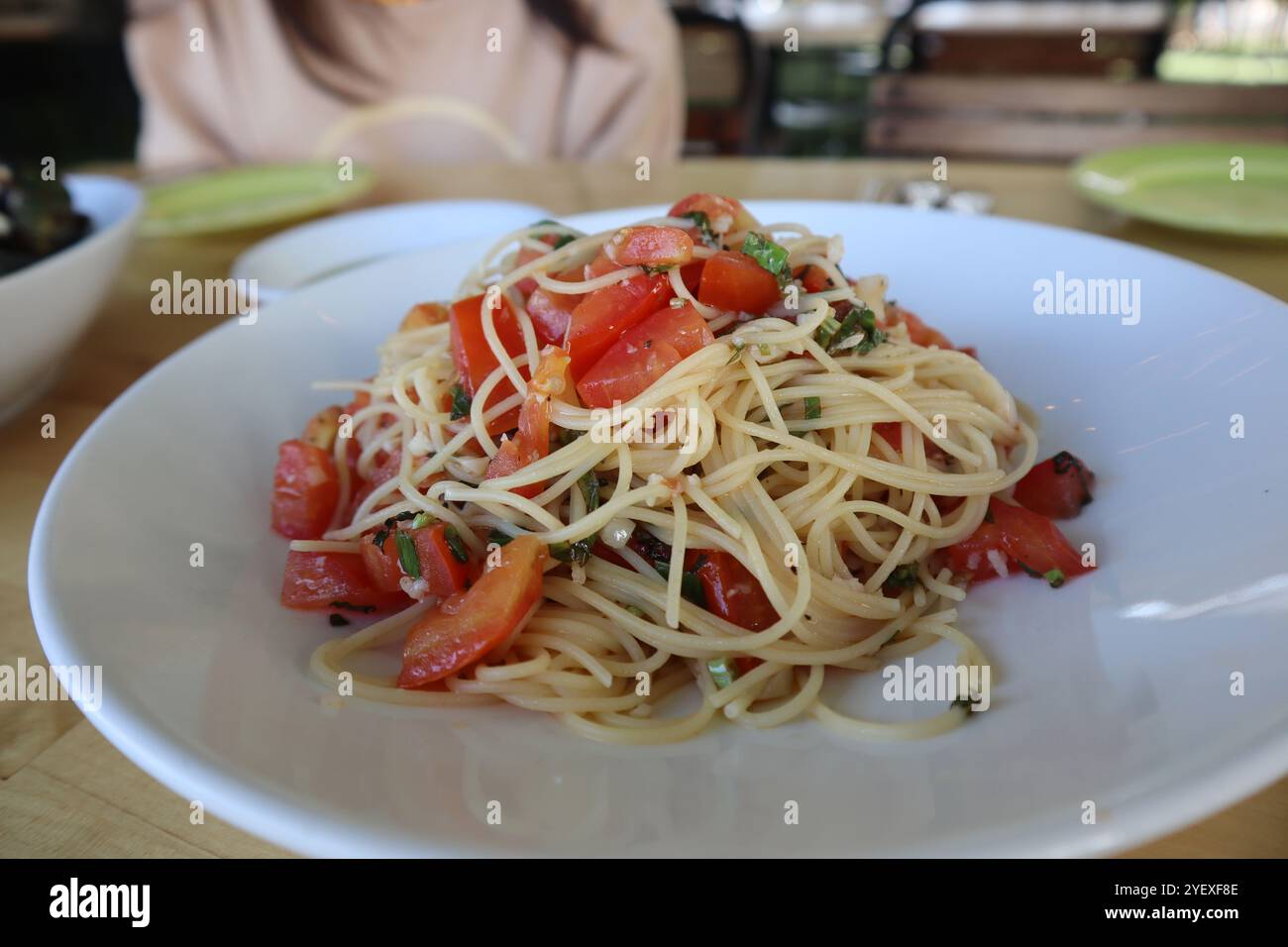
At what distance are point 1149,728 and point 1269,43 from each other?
49.1ft

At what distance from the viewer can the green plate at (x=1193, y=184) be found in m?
3.33

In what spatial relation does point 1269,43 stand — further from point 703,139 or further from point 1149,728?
point 1149,728

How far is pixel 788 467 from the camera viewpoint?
6.59 ft

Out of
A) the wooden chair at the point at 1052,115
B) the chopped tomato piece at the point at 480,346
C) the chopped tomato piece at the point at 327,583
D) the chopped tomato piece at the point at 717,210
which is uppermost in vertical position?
the wooden chair at the point at 1052,115

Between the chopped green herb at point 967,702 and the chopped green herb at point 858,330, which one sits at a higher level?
the chopped green herb at point 858,330

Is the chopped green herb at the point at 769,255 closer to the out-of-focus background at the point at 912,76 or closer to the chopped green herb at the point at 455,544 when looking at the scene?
the chopped green herb at the point at 455,544

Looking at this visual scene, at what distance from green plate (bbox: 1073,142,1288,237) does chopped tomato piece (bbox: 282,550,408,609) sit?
117 inches

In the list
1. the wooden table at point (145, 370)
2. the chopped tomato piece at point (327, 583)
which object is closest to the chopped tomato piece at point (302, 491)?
the chopped tomato piece at point (327, 583)

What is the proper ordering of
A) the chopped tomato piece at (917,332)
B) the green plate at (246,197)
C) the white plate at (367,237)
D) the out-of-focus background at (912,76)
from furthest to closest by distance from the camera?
the out-of-focus background at (912,76) < the green plate at (246,197) < the white plate at (367,237) < the chopped tomato piece at (917,332)

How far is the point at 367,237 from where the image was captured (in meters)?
3.64

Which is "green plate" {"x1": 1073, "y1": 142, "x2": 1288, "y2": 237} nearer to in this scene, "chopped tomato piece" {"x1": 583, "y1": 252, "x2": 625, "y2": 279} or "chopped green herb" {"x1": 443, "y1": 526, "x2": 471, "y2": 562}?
"chopped tomato piece" {"x1": 583, "y1": 252, "x2": 625, "y2": 279}

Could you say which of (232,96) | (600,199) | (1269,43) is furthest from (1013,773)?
(1269,43)

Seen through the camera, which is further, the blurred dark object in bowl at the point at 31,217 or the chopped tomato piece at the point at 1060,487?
the blurred dark object in bowl at the point at 31,217

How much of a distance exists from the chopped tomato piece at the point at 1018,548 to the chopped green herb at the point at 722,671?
527 mm
